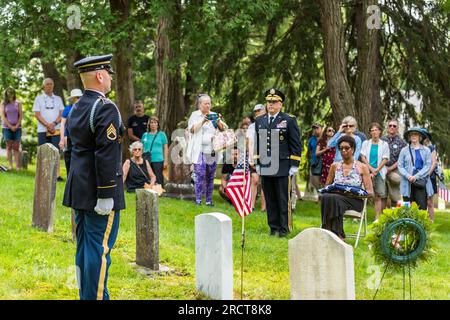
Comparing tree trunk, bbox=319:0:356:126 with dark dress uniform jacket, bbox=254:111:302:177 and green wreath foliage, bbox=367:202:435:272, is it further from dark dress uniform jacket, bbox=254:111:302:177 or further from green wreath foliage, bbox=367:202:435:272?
green wreath foliage, bbox=367:202:435:272

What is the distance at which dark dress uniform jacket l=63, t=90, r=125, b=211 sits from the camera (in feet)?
21.6

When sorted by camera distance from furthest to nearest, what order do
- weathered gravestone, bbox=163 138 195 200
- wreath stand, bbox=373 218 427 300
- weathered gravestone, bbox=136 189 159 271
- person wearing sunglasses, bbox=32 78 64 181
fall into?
person wearing sunglasses, bbox=32 78 64 181 < weathered gravestone, bbox=163 138 195 200 < weathered gravestone, bbox=136 189 159 271 < wreath stand, bbox=373 218 427 300

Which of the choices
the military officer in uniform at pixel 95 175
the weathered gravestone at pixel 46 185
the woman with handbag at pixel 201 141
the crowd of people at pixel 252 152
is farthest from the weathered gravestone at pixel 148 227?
the woman with handbag at pixel 201 141

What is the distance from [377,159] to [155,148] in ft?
14.1

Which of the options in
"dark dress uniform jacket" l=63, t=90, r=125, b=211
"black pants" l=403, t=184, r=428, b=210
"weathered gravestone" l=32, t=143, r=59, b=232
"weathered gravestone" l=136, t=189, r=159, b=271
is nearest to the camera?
"dark dress uniform jacket" l=63, t=90, r=125, b=211

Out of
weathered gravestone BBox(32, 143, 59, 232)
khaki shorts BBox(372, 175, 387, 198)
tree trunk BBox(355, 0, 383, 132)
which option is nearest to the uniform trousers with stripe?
weathered gravestone BBox(32, 143, 59, 232)

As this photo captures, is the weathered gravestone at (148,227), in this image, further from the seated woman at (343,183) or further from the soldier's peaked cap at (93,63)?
the seated woman at (343,183)

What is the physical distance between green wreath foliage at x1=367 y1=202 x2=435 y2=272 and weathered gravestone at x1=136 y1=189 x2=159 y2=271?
8.42 ft

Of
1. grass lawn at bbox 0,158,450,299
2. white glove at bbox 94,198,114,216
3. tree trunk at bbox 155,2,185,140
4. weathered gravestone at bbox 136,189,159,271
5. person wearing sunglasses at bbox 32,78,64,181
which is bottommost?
grass lawn at bbox 0,158,450,299

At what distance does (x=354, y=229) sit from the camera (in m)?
13.0

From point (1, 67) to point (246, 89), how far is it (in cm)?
641

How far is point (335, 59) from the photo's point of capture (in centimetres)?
1777

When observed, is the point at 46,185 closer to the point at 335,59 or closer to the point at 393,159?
the point at 393,159

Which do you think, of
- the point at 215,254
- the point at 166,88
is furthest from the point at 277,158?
the point at 166,88
